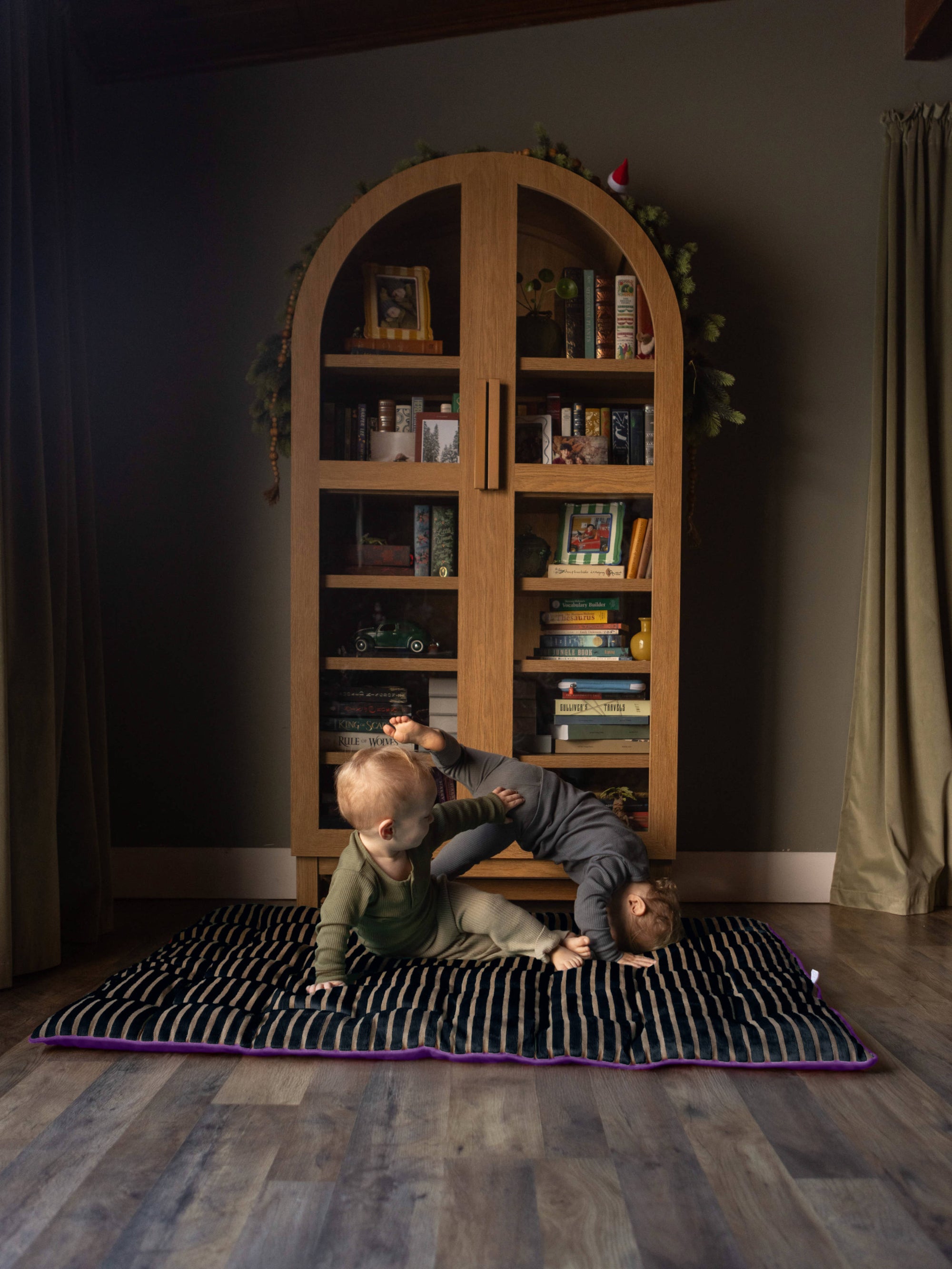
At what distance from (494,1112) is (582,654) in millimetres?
1295

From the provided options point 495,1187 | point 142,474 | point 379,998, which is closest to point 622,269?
point 142,474

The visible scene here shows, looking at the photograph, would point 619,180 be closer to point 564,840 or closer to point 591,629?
point 591,629

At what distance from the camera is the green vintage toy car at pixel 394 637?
247 centimetres

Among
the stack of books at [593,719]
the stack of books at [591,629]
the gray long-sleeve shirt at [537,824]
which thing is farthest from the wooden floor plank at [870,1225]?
the stack of books at [591,629]

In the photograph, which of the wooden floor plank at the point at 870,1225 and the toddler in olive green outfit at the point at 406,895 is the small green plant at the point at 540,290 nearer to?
the toddler in olive green outfit at the point at 406,895

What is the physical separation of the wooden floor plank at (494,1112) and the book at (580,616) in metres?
1.19

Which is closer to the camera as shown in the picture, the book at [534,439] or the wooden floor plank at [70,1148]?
the wooden floor plank at [70,1148]

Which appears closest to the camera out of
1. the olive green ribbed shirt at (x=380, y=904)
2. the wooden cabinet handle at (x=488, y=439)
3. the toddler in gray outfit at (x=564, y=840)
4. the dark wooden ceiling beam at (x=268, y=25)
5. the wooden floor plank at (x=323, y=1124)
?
the wooden floor plank at (x=323, y=1124)

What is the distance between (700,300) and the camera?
286 cm

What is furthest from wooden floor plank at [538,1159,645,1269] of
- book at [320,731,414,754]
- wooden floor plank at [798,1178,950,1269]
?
book at [320,731,414,754]

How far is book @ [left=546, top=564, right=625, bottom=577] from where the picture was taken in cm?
248

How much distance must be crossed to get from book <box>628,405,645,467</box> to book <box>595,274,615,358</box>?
18 centimetres

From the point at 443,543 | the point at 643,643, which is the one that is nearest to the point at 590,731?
the point at 643,643

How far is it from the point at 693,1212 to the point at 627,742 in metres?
1.40
